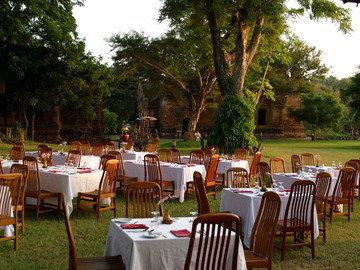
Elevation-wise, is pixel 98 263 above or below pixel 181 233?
below

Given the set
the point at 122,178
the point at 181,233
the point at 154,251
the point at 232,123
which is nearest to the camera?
the point at 154,251

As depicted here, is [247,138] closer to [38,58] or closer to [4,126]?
[38,58]

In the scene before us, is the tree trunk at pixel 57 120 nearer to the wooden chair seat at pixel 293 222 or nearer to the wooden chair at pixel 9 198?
the wooden chair at pixel 9 198

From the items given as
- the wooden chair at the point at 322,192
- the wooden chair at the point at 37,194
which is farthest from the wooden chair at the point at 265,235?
the wooden chair at the point at 37,194

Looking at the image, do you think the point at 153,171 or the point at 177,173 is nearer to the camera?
the point at 153,171

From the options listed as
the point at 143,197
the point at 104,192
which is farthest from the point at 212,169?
the point at 143,197

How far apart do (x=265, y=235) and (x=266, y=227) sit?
93mm

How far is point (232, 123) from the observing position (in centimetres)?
2270

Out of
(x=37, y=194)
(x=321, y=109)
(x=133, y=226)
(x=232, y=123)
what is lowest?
(x=37, y=194)

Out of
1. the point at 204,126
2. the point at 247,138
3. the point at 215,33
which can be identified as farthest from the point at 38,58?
the point at 204,126

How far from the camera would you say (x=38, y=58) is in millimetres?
27094

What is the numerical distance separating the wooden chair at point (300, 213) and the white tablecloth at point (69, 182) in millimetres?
4069

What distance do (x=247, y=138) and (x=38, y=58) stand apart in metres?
12.1

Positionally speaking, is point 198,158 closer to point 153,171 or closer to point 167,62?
point 153,171
